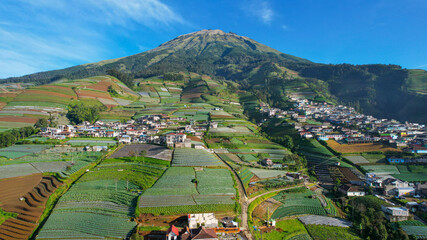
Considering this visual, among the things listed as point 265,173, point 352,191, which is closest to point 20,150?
point 265,173

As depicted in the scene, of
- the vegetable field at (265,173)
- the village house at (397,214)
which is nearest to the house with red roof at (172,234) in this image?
the vegetable field at (265,173)

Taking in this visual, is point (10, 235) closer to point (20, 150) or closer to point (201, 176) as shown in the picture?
point (201, 176)

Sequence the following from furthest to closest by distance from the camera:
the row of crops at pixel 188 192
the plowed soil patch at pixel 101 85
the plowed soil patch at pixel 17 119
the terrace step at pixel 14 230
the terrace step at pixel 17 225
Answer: the plowed soil patch at pixel 101 85, the plowed soil patch at pixel 17 119, the row of crops at pixel 188 192, the terrace step at pixel 17 225, the terrace step at pixel 14 230

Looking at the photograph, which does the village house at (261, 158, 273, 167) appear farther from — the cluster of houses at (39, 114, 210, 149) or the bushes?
the cluster of houses at (39, 114, 210, 149)

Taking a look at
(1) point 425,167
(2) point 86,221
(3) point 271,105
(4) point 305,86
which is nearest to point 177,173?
(2) point 86,221

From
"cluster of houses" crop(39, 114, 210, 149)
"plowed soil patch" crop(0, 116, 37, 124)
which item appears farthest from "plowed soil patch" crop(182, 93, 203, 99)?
"plowed soil patch" crop(0, 116, 37, 124)

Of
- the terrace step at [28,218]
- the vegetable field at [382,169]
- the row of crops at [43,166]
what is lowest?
the terrace step at [28,218]

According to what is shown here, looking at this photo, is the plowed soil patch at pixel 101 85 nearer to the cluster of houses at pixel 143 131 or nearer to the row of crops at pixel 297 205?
the cluster of houses at pixel 143 131

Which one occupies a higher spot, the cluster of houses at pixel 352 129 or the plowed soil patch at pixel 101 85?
the plowed soil patch at pixel 101 85
